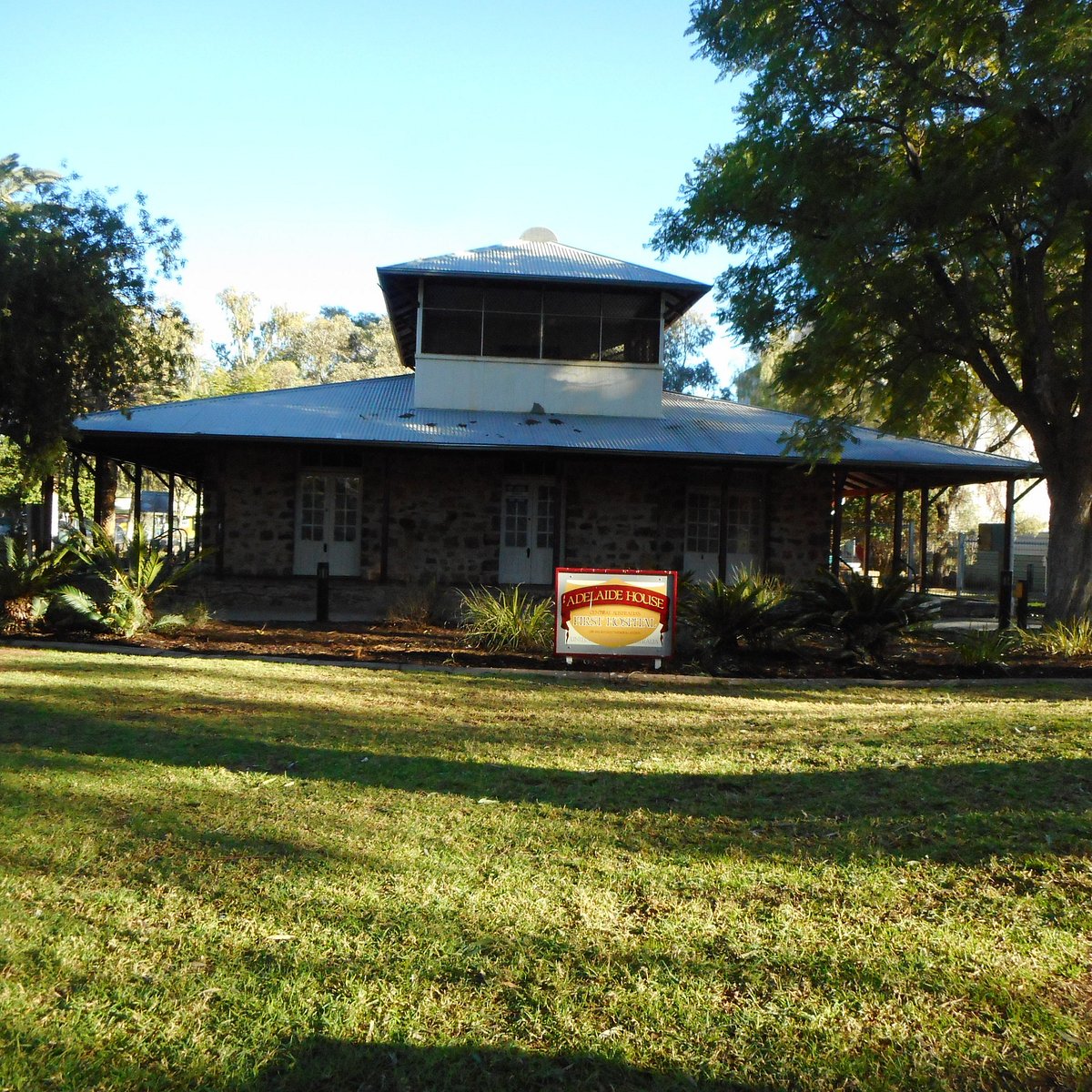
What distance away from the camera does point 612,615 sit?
11047mm

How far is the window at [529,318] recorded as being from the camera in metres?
18.9

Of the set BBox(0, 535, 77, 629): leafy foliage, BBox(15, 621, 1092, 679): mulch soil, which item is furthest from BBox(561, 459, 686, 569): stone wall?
BBox(0, 535, 77, 629): leafy foliage

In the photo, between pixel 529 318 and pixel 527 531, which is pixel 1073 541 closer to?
pixel 527 531

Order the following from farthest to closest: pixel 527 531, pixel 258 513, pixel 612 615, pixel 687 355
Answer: pixel 687 355 < pixel 527 531 < pixel 258 513 < pixel 612 615

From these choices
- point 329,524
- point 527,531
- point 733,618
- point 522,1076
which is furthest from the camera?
point 527,531

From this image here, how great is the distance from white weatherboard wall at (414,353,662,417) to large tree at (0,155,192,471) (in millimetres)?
6026

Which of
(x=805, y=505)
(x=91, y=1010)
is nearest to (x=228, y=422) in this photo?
(x=805, y=505)

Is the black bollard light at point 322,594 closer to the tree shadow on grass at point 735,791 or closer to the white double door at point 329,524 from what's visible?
the white double door at point 329,524

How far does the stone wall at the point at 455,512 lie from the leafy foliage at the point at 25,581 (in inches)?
191

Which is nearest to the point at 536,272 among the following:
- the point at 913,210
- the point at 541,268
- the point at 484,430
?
the point at 541,268

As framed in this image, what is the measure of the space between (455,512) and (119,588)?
729 cm

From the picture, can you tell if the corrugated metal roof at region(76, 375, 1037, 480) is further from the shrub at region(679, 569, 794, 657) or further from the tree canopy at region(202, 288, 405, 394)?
the tree canopy at region(202, 288, 405, 394)

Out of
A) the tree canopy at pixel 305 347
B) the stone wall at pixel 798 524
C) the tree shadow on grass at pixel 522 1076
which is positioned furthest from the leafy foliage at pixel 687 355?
the tree shadow on grass at pixel 522 1076

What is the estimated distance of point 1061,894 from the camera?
3877 mm
